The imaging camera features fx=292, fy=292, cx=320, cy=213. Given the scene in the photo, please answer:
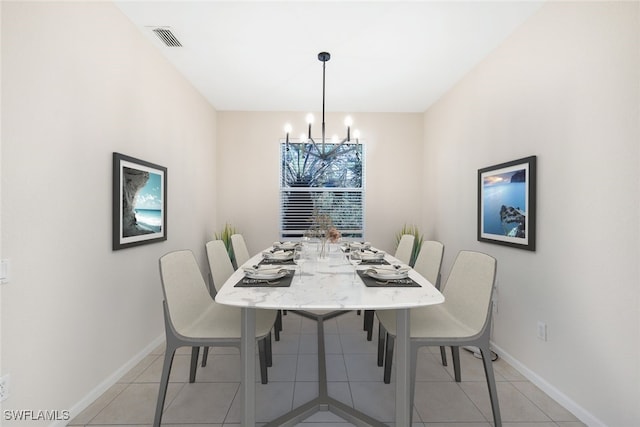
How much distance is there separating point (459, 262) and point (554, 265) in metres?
0.63

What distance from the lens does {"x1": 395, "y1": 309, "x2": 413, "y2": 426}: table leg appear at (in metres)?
1.40

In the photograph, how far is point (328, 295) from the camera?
4.65 feet

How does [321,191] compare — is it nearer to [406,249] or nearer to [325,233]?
[406,249]

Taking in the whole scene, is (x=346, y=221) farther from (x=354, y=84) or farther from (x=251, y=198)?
(x=354, y=84)

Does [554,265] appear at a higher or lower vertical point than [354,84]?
lower

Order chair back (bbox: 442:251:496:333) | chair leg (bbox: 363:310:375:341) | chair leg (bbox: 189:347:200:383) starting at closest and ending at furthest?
chair back (bbox: 442:251:496:333), chair leg (bbox: 189:347:200:383), chair leg (bbox: 363:310:375:341)

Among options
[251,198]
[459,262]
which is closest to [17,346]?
[459,262]

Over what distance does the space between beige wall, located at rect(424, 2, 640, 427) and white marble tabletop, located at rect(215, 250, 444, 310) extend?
1003mm

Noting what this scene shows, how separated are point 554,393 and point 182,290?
2.48 m

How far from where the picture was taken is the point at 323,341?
265cm

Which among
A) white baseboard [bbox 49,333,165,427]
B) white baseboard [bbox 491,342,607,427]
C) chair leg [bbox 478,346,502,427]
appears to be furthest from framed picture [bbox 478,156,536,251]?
white baseboard [bbox 49,333,165,427]

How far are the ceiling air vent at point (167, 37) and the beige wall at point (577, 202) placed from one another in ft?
9.23

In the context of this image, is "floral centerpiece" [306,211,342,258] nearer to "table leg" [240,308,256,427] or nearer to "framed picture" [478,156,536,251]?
"table leg" [240,308,256,427]

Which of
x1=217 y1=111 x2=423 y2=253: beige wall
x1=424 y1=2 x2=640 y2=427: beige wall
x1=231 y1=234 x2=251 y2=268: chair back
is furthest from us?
x1=217 y1=111 x2=423 y2=253: beige wall
